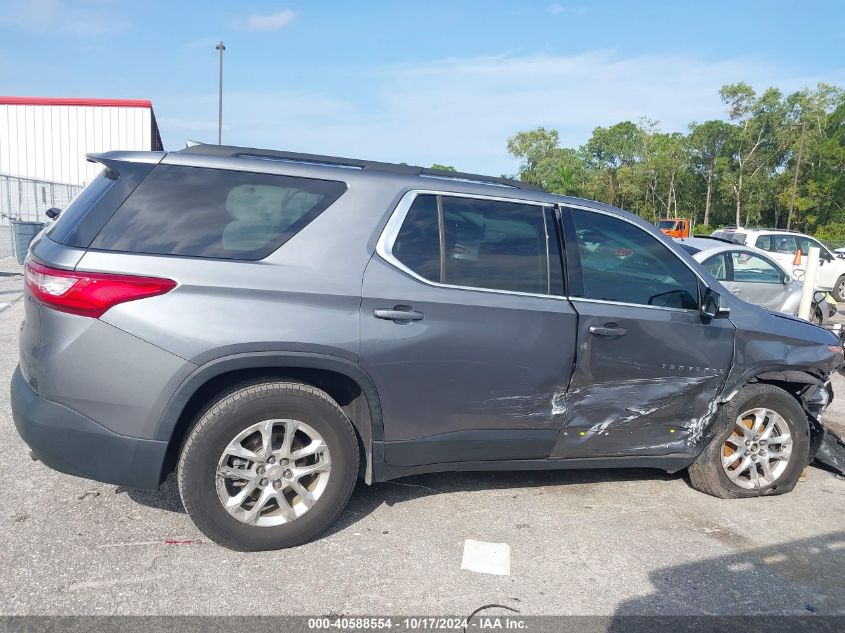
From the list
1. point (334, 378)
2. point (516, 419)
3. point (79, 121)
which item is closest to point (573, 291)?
point (516, 419)

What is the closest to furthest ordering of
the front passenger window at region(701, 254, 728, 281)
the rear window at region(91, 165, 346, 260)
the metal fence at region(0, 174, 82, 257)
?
the rear window at region(91, 165, 346, 260), the front passenger window at region(701, 254, 728, 281), the metal fence at region(0, 174, 82, 257)

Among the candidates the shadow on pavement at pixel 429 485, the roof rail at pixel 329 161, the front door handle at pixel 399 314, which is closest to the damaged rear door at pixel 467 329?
the front door handle at pixel 399 314

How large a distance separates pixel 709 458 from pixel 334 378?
2.48 m

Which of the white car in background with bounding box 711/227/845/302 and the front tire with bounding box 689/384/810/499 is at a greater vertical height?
the white car in background with bounding box 711/227/845/302

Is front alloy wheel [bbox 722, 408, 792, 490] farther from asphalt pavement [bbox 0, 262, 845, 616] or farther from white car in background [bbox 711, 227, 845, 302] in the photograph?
white car in background [bbox 711, 227, 845, 302]

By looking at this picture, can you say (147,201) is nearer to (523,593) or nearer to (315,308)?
(315,308)

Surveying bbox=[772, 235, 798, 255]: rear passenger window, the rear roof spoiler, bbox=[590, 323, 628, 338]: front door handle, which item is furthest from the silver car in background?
the rear roof spoiler

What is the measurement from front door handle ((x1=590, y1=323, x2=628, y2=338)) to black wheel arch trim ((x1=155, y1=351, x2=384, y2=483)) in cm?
128

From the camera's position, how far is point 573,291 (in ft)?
13.0

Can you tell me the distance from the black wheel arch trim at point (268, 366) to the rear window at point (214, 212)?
486mm

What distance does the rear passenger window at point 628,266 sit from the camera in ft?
13.4

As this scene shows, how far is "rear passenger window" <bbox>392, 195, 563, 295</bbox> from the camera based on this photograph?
3.66 m

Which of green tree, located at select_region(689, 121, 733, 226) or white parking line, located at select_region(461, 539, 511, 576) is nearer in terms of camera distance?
white parking line, located at select_region(461, 539, 511, 576)

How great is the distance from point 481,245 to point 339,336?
95 cm
